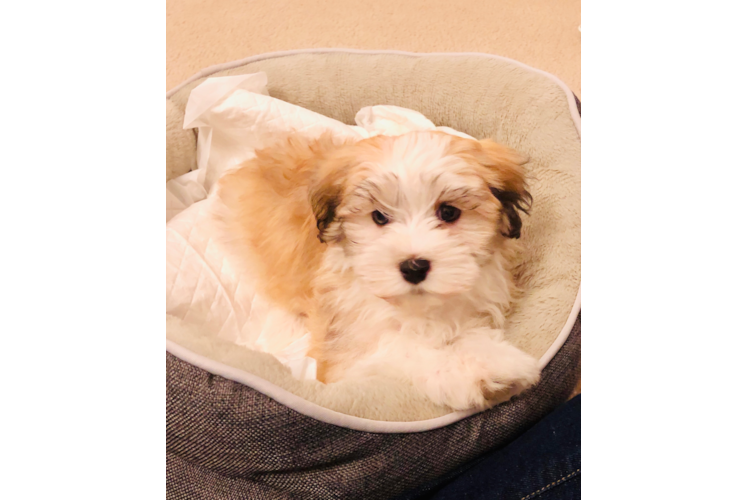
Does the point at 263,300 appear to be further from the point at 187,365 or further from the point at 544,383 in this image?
the point at 544,383

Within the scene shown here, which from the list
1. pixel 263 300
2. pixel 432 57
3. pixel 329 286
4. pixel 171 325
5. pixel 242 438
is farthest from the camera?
pixel 432 57

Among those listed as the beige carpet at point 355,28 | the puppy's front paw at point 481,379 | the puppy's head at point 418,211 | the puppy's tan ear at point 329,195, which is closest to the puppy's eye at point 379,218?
the puppy's head at point 418,211

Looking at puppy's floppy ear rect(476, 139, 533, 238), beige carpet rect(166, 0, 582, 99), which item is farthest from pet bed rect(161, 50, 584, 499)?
beige carpet rect(166, 0, 582, 99)

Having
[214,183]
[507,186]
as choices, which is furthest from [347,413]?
[214,183]

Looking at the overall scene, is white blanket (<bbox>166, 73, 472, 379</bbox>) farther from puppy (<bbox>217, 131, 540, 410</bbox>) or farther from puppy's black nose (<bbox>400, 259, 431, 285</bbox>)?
puppy's black nose (<bbox>400, 259, 431, 285</bbox>)
